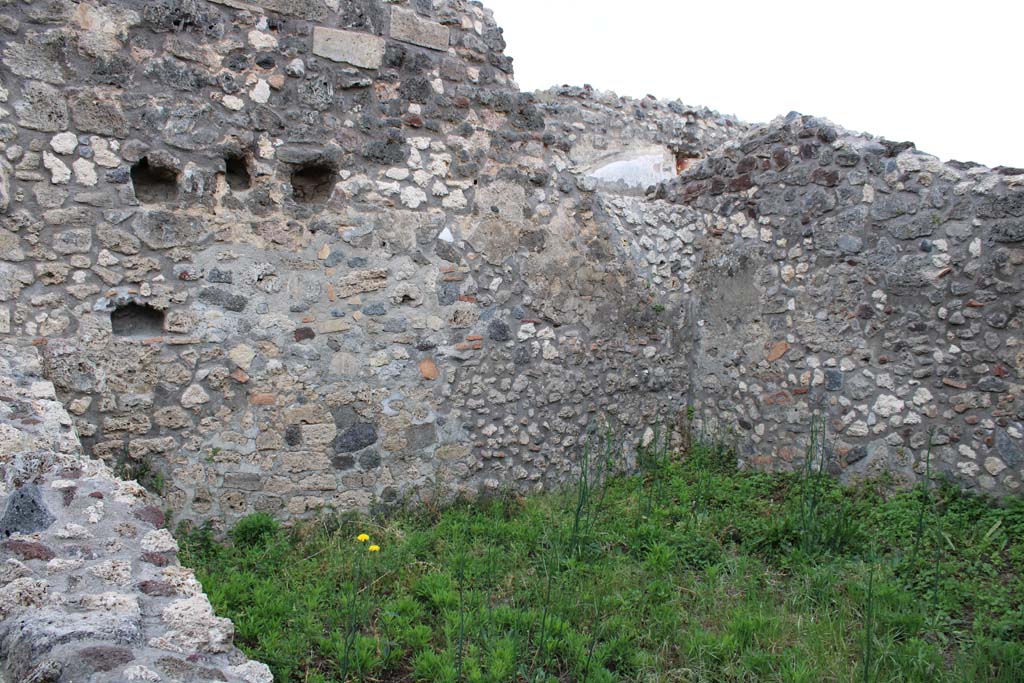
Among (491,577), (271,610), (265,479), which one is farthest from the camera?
(265,479)

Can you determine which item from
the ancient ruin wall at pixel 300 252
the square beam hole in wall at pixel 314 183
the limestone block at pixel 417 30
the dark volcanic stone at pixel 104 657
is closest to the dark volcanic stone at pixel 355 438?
the ancient ruin wall at pixel 300 252

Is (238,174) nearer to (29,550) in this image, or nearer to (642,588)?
(29,550)

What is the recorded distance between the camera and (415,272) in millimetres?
4879

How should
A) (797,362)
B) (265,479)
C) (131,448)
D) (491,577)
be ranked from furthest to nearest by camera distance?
(797,362) → (265,479) → (131,448) → (491,577)

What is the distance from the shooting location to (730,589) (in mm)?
3920

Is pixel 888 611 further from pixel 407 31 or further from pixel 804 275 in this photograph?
pixel 407 31

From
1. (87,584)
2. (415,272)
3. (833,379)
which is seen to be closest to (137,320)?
(415,272)

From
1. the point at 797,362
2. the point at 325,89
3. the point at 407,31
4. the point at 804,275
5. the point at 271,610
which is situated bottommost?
the point at 271,610

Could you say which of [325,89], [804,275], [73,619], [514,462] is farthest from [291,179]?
[804,275]

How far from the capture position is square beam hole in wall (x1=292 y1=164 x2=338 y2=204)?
4.71 m

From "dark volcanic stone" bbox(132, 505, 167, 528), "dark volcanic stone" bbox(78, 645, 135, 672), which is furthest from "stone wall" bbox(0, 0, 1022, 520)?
"dark volcanic stone" bbox(78, 645, 135, 672)

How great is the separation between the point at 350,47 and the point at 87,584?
3450 mm

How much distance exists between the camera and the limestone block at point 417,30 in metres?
4.88

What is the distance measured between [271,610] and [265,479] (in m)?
1.15
